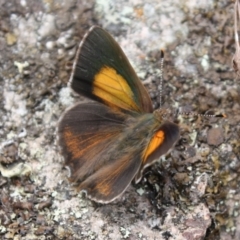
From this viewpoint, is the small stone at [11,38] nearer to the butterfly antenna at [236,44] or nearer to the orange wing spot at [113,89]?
the orange wing spot at [113,89]

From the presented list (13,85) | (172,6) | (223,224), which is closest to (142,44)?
(172,6)

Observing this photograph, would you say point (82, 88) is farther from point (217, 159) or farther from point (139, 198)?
point (217, 159)

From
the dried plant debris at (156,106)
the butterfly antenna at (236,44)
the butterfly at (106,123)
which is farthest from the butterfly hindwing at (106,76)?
the butterfly antenna at (236,44)

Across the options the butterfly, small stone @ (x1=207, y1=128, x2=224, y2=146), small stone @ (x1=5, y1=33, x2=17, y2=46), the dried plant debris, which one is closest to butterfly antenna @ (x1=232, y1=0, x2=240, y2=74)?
the dried plant debris

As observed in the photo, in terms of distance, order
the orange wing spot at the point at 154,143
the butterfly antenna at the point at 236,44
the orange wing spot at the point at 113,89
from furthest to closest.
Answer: the butterfly antenna at the point at 236,44, the orange wing spot at the point at 113,89, the orange wing spot at the point at 154,143

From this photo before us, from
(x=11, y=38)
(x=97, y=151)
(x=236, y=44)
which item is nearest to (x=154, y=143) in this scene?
(x=97, y=151)

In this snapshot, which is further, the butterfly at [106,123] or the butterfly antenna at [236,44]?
the butterfly antenna at [236,44]
